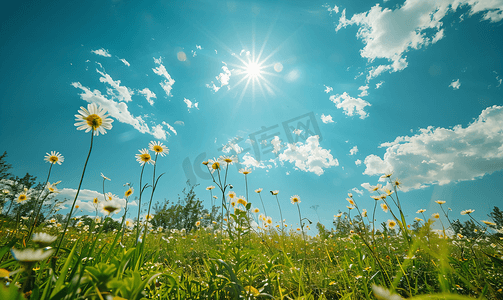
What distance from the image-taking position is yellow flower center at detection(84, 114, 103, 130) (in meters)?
1.59

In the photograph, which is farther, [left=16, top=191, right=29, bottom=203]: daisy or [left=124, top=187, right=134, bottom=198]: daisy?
[left=16, top=191, right=29, bottom=203]: daisy

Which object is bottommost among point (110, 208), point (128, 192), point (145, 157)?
point (110, 208)

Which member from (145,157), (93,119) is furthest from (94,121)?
(145,157)

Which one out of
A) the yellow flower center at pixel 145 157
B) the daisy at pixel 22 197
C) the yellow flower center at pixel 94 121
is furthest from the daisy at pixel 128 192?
the daisy at pixel 22 197

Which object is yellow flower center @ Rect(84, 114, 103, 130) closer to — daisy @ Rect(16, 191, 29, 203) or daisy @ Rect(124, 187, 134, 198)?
daisy @ Rect(124, 187, 134, 198)

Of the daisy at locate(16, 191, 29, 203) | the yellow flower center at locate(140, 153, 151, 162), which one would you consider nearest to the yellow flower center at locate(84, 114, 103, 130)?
the yellow flower center at locate(140, 153, 151, 162)

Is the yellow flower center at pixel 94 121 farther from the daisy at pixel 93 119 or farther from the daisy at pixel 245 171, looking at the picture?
the daisy at pixel 245 171

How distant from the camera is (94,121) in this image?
1603 millimetres

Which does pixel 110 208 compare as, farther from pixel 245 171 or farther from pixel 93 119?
pixel 245 171

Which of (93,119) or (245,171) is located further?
(245,171)

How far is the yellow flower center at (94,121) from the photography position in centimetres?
159

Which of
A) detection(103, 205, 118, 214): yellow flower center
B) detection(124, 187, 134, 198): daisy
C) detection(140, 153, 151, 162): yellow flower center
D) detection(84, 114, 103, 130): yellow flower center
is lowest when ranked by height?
detection(103, 205, 118, 214): yellow flower center

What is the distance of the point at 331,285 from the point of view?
1.85 meters

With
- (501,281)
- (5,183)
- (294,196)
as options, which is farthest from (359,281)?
(5,183)
